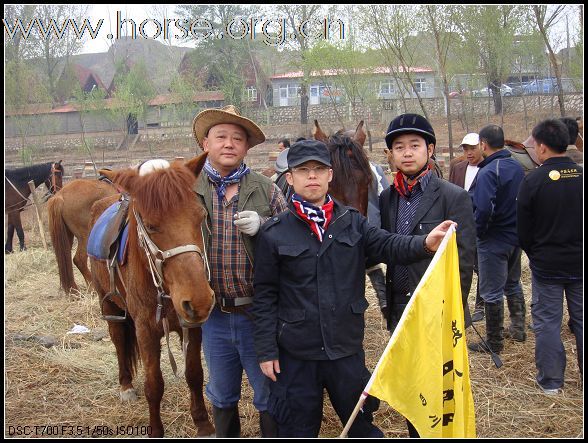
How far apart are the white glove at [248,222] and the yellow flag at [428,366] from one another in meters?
0.91

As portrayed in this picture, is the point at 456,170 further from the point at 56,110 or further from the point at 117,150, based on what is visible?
the point at 56,110

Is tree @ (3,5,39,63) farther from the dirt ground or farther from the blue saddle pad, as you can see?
the blue saddle pad

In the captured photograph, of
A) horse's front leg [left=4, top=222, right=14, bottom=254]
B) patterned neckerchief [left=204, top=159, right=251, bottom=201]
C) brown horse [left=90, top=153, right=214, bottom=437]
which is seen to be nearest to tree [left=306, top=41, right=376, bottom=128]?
horse's front leg [left=4, top=222, right=14, bottom=254]

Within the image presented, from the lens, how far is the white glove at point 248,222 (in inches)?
110

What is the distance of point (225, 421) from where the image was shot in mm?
3227

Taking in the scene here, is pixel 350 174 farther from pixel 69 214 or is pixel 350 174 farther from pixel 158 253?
pixel 69 214

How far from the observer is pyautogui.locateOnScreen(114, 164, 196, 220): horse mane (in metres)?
2.78

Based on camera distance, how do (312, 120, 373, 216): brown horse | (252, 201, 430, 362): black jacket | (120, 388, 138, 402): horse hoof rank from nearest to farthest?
(252, 201, 430, 362): black jacket → (312, 120, 373, 216): brown horse → (120, 388, 138, 402): horse hoof

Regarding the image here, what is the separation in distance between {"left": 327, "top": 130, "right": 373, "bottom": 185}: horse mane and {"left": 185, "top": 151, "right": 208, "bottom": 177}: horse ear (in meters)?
1.19

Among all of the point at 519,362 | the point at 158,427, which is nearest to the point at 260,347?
the point at 158,427

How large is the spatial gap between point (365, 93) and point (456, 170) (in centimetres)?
1824

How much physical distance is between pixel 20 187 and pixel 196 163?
12067 mm

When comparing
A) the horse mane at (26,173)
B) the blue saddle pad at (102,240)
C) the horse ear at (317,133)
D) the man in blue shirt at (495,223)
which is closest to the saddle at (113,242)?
the blue saddle pad at (102,240)

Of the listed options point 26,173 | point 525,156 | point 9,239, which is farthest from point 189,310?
point 26,173
